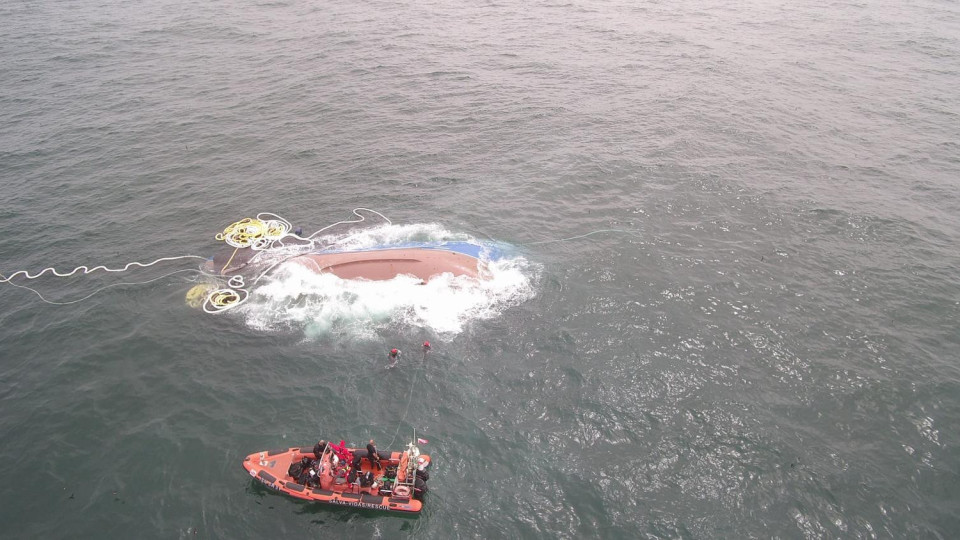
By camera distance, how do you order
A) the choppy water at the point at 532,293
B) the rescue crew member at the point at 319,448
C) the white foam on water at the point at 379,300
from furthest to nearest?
the white foam on water at the point at 379,300
the rescue crew member at the point at 319,448
the choppy water at the point at 532,293

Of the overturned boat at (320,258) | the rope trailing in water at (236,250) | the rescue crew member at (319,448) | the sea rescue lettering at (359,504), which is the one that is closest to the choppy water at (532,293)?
the sea rescue lettering at (359,504)

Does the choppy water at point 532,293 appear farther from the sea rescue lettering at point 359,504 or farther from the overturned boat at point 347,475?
the overturned boat at point 347,475

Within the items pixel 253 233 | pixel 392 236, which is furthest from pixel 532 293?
pixel 253 233

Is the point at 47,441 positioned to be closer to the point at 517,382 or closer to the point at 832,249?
the point at 517,382

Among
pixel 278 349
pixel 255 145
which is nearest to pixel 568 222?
pixel 278 349

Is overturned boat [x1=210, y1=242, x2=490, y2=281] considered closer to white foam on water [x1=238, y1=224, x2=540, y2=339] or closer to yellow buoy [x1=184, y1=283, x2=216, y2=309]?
white foam on water [x1=238, y1=224, x2=540, y2=339]

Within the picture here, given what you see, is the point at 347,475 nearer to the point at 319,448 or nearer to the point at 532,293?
the point at 319,448
